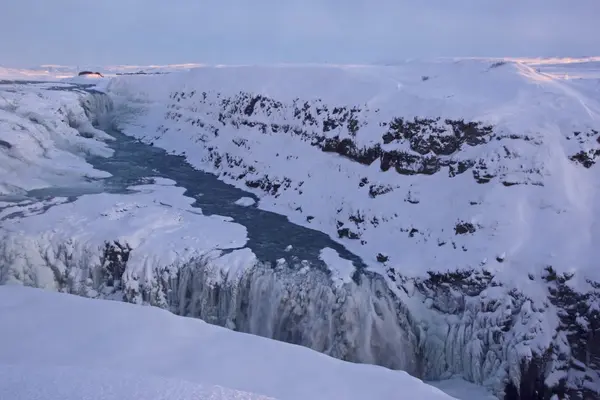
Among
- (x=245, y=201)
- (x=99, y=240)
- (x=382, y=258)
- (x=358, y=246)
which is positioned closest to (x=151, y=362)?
(x=99, y=240)

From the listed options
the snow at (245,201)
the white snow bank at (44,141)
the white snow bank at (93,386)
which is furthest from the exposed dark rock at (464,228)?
the white snow bank at (44,141)

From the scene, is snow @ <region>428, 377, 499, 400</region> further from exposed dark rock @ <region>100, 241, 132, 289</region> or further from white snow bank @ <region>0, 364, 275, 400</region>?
exposed dark rock @ <region>100, 241, 132, 289</region>

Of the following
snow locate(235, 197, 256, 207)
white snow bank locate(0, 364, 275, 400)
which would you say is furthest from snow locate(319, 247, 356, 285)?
white snow bank locate(0, 364, 275, 400)

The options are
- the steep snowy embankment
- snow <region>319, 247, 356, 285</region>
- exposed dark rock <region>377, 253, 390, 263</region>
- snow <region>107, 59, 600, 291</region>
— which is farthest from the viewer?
exposed dark rock <region>377, 253, 390, 263</region>

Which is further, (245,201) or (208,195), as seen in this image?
(208,195)

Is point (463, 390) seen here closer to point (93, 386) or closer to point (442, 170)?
point (442, 170)

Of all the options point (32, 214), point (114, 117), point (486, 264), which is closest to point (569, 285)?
point (486, 264)
